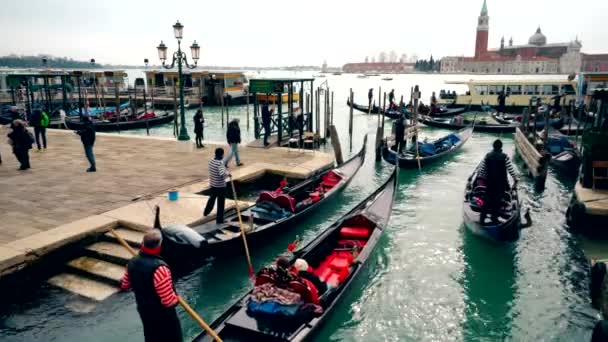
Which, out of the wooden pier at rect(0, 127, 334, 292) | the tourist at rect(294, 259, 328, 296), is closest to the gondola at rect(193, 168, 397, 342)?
the tourist at rect(294, 259, 328, 296)

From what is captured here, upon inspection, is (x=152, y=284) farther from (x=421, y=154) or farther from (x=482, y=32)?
(x=482, y=32)

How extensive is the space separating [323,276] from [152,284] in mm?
3703

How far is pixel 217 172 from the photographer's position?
7.48 metres

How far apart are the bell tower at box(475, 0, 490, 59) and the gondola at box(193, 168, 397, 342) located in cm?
14478

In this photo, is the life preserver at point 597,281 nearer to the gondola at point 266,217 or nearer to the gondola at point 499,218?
the gondola at point 499,218

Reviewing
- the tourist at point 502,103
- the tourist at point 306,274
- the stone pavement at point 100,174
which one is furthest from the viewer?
the tourist at point 502,103

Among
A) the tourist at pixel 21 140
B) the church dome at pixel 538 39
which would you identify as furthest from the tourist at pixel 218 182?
the church dome at pixel 538 39

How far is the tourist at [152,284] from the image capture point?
132 inches

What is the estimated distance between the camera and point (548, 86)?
29984mm

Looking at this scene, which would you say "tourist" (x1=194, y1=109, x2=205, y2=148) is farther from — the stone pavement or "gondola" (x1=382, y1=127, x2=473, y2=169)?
"gondola" (x1=382, y1=127, x2=473, y2=169)

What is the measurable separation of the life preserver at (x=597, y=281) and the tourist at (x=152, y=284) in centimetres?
616

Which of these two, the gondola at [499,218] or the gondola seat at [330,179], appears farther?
the gondola seat at [330,179]

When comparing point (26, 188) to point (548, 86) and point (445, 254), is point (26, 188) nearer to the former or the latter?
point (445, 254)

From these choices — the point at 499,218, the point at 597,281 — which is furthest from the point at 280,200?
the point at 597,281
